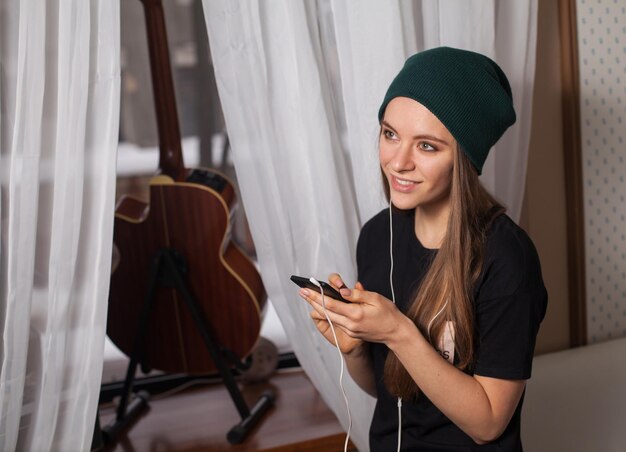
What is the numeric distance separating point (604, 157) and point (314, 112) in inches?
32.1

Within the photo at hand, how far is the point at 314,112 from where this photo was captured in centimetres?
149

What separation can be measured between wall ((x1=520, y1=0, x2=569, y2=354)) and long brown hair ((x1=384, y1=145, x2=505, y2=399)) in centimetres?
69

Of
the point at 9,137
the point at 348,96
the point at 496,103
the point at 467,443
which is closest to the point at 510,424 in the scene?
the point at 467,443

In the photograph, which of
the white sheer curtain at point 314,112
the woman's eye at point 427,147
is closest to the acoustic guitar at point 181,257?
the white sheer curtain at point 314,112

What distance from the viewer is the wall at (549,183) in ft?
5.94

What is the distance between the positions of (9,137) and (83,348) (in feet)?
1.36

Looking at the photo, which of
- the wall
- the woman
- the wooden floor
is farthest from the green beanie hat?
the wooden floor

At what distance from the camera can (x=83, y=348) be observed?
1.43m

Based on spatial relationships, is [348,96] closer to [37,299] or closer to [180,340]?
[37,299]

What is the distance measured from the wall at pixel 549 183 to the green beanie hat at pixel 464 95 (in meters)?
0.73

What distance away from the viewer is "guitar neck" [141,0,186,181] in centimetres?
181

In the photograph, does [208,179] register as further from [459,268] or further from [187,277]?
[459,268]

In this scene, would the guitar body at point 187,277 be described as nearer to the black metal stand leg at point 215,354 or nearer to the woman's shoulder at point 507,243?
the black metal stand leg at point 215,354

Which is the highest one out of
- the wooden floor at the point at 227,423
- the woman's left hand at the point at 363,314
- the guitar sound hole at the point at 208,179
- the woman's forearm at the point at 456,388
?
the guitar sound hole at the point at 208,179
